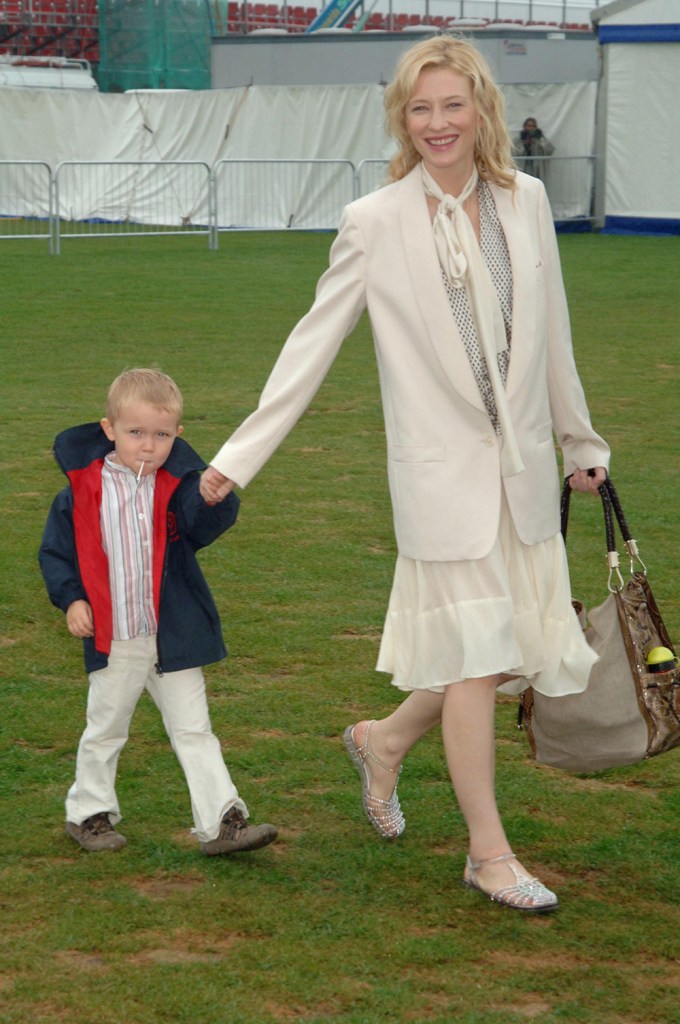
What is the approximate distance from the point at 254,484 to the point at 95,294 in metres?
8.68

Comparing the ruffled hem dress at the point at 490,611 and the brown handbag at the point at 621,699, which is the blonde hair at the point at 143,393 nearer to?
the ruffled hem dress at the point at 490,611

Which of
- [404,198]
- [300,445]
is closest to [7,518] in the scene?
[300,445]

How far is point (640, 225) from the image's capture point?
24.7 metres

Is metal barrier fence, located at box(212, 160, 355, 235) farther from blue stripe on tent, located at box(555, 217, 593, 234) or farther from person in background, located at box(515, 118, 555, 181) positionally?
blue stripe on tent, located at box(555, 217, 593, 234)

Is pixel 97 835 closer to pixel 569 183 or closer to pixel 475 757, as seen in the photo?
pixel 475 757

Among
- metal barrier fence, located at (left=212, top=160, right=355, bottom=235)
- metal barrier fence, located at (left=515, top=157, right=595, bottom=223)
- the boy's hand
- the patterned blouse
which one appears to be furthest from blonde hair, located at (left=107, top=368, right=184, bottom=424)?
metal barrier fence, located at (left=515, top=157, right=595, bottom=223)

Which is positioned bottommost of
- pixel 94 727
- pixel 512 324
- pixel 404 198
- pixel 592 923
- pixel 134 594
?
pixel 592 923

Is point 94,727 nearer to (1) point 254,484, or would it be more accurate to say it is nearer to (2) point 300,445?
(1) point 254,484

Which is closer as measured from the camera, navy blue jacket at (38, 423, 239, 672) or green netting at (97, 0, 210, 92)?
navy blue jacket at (38, 423, 239, 672)

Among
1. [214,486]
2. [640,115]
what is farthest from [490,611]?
[640,115]

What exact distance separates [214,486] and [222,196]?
74.5ft

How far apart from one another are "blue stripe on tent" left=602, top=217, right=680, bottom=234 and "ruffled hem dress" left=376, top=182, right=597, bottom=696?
2151 cm

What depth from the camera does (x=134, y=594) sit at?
149 inches

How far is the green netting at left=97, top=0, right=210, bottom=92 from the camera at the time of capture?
105 feet
